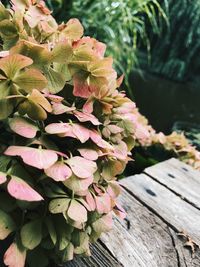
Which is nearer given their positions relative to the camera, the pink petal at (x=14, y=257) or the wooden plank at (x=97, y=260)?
the pink petal at (x=14, y=257)

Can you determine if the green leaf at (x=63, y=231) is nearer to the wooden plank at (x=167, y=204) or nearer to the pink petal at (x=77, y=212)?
the pink petal at (x=77, y=212)

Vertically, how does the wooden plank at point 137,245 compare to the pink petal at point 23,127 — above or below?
below

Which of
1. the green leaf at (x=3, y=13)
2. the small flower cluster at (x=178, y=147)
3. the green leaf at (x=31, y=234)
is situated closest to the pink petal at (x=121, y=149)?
the green leaf at (x=31, y=234)

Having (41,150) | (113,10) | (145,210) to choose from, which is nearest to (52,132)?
(41,150)

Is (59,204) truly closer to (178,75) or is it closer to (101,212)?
(101,212)

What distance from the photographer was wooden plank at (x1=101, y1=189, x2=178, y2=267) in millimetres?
859

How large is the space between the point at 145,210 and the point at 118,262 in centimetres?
27

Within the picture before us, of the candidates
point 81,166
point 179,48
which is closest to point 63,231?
point 81,166

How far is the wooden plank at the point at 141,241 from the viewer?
2.82 ft

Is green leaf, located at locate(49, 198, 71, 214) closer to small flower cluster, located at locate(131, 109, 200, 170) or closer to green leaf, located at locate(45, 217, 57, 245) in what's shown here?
green leaf, located at locate(45, 217, 57, 245)

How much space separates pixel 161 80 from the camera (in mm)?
8109

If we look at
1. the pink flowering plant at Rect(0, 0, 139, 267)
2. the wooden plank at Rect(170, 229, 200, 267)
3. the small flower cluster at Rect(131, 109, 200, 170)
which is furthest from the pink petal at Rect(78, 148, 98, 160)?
the small flower cluster at Rect(131, 109, 200, 170)

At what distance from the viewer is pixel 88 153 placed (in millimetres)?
638

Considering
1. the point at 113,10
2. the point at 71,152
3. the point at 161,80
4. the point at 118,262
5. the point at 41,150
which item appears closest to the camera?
the point at 41,150
